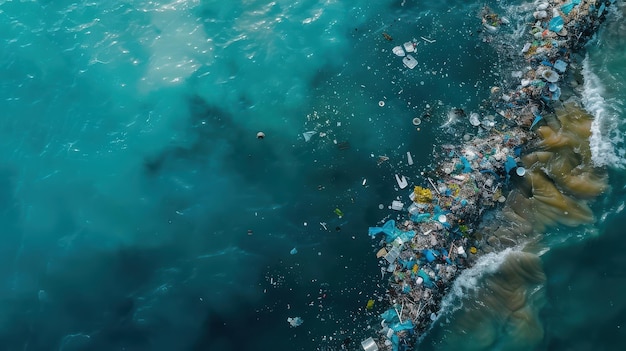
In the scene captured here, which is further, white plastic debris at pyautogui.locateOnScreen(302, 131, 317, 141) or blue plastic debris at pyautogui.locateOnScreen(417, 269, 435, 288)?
white plastic debris at pyautogui.locateOnScreen(302, 131, 317, 141)

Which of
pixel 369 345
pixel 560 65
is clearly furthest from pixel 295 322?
pixel 560 65

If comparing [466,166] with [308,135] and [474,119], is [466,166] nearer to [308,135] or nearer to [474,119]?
[474,119]

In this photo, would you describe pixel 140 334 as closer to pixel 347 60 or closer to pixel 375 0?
pixel 347 60

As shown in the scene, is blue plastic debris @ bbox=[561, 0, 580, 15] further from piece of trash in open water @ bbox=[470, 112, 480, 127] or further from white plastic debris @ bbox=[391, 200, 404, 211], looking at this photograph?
white plastic debris @ bbox=[391, 200, 404, 211]

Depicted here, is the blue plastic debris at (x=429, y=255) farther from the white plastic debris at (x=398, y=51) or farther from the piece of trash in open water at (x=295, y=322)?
the white plastic debris at (x=398, y=51)

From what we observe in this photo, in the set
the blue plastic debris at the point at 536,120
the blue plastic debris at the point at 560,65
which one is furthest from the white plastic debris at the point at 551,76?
the blue plastic debris at the point at 536,120

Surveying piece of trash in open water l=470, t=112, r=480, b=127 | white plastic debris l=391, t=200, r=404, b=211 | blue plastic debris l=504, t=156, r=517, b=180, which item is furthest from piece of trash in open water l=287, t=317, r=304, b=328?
piece of trash in open water l=470, t=112, r=480, b=127
